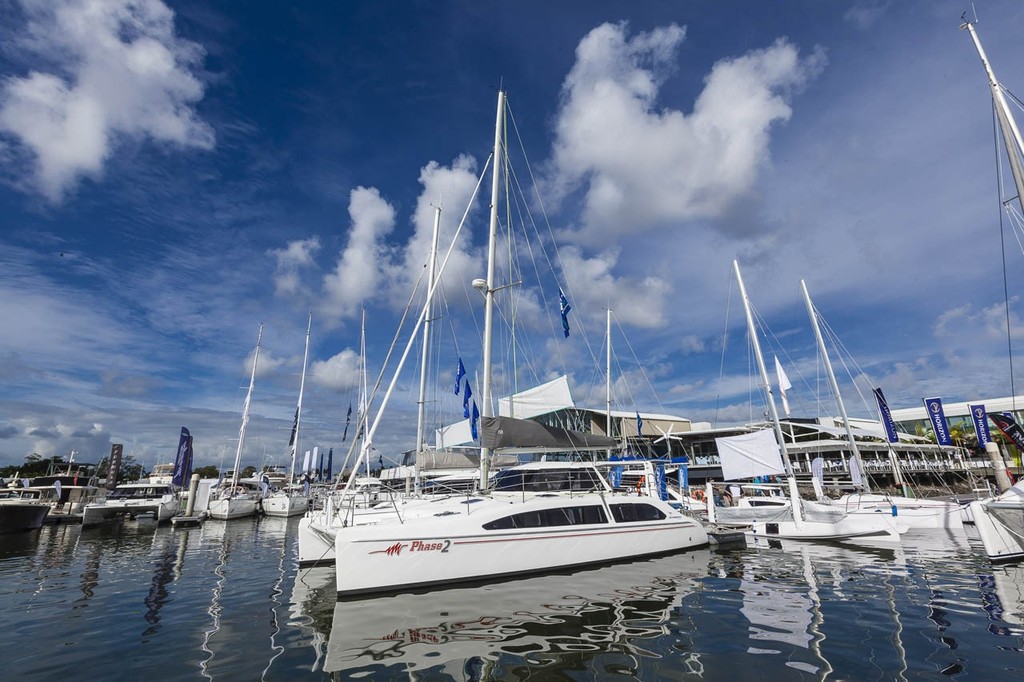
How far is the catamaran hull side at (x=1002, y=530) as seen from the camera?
1394cm

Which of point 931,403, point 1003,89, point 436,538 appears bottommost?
point 436,538

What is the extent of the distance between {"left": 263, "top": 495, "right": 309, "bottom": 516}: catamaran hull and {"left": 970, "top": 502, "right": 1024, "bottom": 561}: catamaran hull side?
40621 millimetres

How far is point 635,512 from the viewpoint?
16.2m

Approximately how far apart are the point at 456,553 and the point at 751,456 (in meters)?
17.5

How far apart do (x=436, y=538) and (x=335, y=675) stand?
4951 millimetres

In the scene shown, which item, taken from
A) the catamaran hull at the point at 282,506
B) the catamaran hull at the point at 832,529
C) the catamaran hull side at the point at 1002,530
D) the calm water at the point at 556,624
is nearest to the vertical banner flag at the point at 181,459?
the catamaran hull at the point at 282,506

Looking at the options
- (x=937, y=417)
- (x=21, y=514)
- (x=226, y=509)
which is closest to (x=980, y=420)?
(x=937, y=417)

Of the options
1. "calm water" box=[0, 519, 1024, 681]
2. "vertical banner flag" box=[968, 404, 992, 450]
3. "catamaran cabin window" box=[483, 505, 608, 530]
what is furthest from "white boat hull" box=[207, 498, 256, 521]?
"vertical banner flag" box=[968, 404, 992, 450]

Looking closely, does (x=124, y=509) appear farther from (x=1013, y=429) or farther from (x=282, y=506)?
(x=1013, y=429)

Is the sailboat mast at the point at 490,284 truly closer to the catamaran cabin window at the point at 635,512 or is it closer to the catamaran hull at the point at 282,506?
the catamaran cabin window at the point at 635,512

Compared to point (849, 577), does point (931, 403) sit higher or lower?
higher

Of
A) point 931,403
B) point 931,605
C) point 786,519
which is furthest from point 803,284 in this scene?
point 931,605

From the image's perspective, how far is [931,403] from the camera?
30047 millimetres

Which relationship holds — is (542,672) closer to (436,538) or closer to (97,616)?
(436,538)
